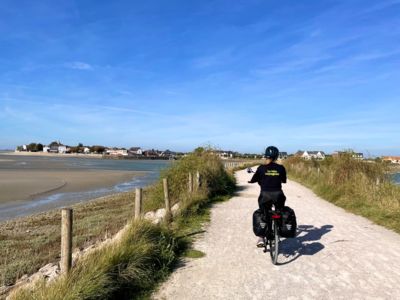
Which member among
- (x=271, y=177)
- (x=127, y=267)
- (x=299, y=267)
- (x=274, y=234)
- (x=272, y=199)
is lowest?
(x=299, y=267)

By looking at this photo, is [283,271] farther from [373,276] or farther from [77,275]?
[77,275]

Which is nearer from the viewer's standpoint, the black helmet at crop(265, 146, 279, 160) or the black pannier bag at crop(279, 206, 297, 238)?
the black pannier bag at crop(279, 206, 297, 238)

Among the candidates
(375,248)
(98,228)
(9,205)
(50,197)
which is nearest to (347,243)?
(375,248)

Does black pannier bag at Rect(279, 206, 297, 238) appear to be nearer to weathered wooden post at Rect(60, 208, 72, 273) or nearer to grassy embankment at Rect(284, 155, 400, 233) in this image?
weathered wooden post at Rect(60, 208, 72, 273)

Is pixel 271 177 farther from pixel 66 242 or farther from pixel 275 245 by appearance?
pixel 66 242

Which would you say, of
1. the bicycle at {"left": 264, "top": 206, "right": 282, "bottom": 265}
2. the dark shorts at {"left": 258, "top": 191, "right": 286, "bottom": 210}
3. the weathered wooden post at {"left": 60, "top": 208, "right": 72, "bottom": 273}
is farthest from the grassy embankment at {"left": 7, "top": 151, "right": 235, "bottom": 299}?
the dark shorts at {"left": 258, "top": 191, "right": 286, "bottom": 210}

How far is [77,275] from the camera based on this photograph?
17.5 feet

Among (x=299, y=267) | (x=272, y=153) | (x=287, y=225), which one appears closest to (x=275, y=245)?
(x=287, y=225)

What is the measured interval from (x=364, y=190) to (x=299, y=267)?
10.1 meters

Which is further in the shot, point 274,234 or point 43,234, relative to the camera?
point 43,234

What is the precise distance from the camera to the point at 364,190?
52.9 feet

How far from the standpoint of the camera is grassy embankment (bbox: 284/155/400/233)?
12.8 meters

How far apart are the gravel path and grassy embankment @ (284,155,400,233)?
194 centimetres

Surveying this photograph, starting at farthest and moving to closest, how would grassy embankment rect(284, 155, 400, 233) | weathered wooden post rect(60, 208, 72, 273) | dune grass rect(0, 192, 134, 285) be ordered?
grassy embankment rect(284, 155, 400, 233), dune grass rect(0, 192, 134, 285), weathered wooden post rect(60, 208, 72, 273)
